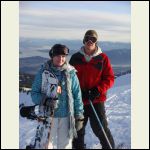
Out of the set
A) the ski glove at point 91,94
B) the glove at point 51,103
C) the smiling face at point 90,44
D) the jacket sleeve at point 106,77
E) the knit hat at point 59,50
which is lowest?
the glove at point 51,103

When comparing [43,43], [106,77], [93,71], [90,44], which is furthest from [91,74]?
[43,43]

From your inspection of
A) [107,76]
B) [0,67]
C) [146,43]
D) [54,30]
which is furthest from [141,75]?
[0,67]

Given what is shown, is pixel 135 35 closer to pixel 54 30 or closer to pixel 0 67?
pixel 54 30

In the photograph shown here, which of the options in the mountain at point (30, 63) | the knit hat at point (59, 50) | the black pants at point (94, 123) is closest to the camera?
the knit hat at point (59, 50)

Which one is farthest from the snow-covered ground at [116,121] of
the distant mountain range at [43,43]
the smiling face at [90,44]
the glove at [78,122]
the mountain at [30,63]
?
the smiling face at [90,44]

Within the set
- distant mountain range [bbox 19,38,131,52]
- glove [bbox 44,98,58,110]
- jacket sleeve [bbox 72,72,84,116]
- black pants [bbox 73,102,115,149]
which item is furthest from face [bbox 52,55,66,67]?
distant mountain range [bbox 19,38,131,52]

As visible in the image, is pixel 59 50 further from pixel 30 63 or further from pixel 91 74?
pixel 30 63

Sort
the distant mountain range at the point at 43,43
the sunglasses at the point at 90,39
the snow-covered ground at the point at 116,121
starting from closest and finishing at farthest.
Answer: the sunglasses at the point at 90,39 → the snow-covered ground at the point at 116,121 → the distant mountain range at the point at 43,43

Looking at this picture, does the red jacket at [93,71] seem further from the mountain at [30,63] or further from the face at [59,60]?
the mountain at [30,63]
